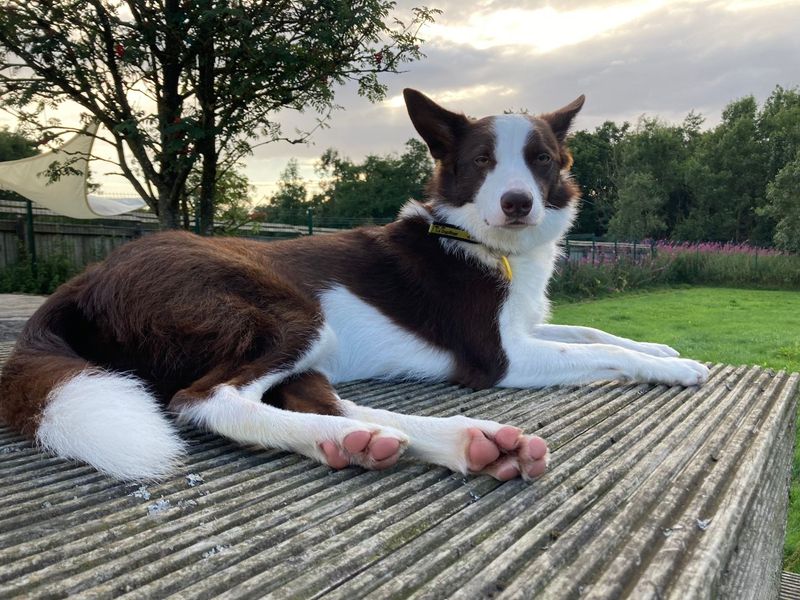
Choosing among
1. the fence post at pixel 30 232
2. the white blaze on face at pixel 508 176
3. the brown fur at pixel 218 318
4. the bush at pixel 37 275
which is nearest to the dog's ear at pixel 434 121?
the white blaze on face at pixel 508 176

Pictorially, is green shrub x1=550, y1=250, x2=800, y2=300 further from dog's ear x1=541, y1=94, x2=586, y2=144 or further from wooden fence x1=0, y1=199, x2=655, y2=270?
dog's ear x1=541, y1=94, x2=586, y2=144

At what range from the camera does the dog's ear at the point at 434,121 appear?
268 cm

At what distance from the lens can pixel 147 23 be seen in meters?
6.37

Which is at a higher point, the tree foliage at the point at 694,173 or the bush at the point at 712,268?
the tree foliage at the point at 694,173

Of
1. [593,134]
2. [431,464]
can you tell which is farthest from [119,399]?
[593,134]

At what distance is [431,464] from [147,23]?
6.61 metres

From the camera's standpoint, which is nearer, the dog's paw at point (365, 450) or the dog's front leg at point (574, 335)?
the dog's paw at point (365, 450)

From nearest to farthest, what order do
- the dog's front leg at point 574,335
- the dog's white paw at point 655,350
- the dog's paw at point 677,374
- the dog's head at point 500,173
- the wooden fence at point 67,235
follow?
1. the dog's paw at point 677,374
2. the dog's head at point 500,173
3. the dog's white paw at point 655,350
4. the dog's front leg at point 574,335
5. the wooden fence at point 67,235

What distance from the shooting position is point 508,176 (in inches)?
97.2

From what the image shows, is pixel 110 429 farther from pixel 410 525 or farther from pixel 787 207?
pixel 787 207

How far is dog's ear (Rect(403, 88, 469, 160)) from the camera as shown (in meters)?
2.68

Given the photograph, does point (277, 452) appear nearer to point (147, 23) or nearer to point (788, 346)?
point (147, 23)

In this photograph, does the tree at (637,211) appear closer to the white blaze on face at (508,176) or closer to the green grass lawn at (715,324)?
the green grass lawn at (715,324)

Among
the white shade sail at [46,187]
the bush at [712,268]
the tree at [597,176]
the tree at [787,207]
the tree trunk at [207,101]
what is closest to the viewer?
the tree trunk at [207,101]
